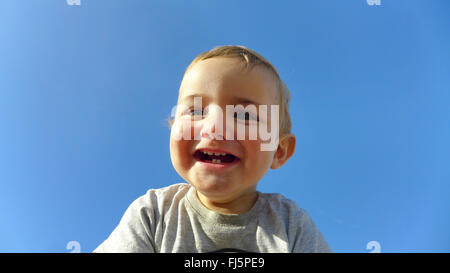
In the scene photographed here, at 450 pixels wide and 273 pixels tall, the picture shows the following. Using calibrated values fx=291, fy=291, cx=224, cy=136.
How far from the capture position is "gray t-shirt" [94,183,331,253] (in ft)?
2.29

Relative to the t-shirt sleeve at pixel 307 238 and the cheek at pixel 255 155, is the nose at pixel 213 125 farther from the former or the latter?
the t-shirt sleeve at pixel 307 238

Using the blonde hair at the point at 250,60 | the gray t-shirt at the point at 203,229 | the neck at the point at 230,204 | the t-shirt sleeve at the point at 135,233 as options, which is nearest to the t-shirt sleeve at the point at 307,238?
the gray t-shirt at the point at 203,229

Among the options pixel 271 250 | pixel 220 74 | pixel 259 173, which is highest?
pixel 220 74

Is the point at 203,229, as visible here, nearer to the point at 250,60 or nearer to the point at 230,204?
the point at 230,204

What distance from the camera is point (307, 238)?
2.44ft

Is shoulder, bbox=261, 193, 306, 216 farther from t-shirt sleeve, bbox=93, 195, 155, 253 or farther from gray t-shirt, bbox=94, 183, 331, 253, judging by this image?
t-shirt sleeve, bbox=93, 195, 155, 253

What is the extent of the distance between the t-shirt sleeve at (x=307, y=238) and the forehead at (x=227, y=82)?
0.33 meters

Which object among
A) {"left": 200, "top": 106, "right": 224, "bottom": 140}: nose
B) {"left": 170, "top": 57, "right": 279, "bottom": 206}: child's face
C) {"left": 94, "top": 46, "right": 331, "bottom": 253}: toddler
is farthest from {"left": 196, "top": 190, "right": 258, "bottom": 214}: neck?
{"left": 200, "top": 106, "right": 224, "bottom": 140}: nose

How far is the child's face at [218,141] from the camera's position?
2.07 ft

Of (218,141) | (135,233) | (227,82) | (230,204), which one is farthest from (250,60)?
(135,233)

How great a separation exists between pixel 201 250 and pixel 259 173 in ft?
0.76
